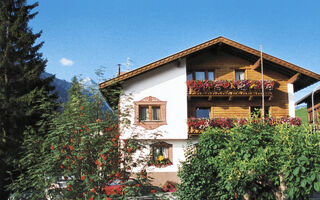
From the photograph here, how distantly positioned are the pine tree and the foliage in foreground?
1280 cm

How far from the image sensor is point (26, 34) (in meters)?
23.6

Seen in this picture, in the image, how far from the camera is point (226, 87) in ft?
64.4

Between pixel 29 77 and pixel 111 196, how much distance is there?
18769 mm

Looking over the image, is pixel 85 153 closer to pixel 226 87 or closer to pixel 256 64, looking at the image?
pixel 226 87

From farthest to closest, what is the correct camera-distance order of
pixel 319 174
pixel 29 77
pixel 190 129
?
1. pixel 29 77
2. pixel 190 129
3. pixel 319 174

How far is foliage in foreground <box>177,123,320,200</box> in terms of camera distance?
28.9 ft

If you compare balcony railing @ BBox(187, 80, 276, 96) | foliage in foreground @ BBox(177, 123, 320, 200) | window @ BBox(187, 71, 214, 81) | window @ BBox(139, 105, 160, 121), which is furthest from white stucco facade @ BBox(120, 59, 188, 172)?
foliage in foreground @ BBox(177, 123, 320, 200)

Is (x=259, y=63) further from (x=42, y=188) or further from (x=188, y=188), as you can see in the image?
(x=42, y=188)

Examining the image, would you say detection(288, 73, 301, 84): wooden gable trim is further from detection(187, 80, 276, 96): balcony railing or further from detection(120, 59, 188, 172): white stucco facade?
detection(120, 59, 188, 172): white stucco facade

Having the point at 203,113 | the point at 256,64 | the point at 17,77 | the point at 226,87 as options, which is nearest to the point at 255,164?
the point at 226,87

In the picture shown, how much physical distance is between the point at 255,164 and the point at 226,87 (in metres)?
10.6

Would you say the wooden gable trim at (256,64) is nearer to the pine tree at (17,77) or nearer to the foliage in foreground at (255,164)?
the foliage in foreground at (255,164)

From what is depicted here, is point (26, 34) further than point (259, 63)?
Yes

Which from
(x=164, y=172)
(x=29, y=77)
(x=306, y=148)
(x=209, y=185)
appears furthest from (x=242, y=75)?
(x=29, y=77)
